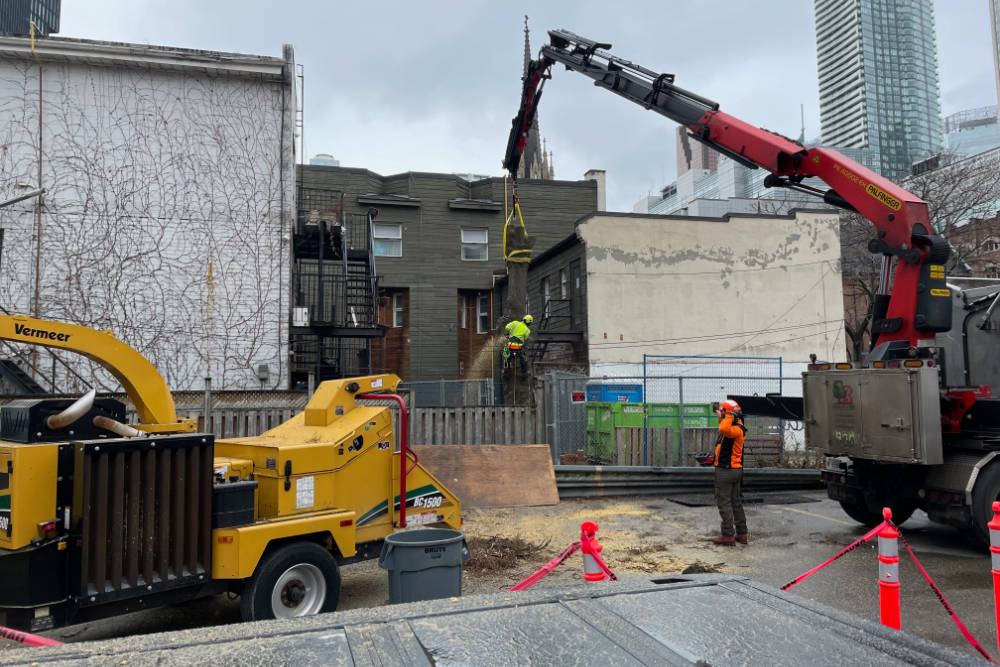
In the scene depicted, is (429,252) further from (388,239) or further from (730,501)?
(730,501)

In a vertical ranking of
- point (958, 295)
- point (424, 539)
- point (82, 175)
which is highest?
point (82, 175)

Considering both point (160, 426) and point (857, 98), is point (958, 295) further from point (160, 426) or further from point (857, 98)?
point (857, 98)

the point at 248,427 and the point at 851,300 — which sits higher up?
the point at 851,300

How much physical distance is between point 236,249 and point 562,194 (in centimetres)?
1769

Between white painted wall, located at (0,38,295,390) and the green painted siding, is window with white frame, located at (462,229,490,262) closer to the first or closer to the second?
the green painted siding

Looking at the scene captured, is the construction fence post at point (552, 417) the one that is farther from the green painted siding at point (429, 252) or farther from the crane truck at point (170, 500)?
the green painted siding at point (429, 252)

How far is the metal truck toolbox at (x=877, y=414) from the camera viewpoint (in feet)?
27.5

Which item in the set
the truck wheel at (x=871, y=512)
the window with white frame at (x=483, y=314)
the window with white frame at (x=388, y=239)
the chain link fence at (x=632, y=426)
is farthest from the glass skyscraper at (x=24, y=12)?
the truck wheel at (x=871, y=512)

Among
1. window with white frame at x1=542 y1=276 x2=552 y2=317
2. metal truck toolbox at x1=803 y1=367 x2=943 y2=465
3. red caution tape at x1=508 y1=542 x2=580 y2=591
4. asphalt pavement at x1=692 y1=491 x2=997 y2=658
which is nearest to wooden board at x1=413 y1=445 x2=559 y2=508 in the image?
asphalt pavement at x1=692 y1=491 x2=997 y2=658

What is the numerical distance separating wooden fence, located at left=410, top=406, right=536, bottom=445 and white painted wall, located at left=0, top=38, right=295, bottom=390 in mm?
5597

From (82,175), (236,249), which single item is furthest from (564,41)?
(82,175)

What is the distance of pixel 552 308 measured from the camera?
89.1 ft

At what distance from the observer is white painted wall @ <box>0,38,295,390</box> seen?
52.1ft

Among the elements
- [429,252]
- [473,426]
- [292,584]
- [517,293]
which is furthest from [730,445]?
[429,252]
